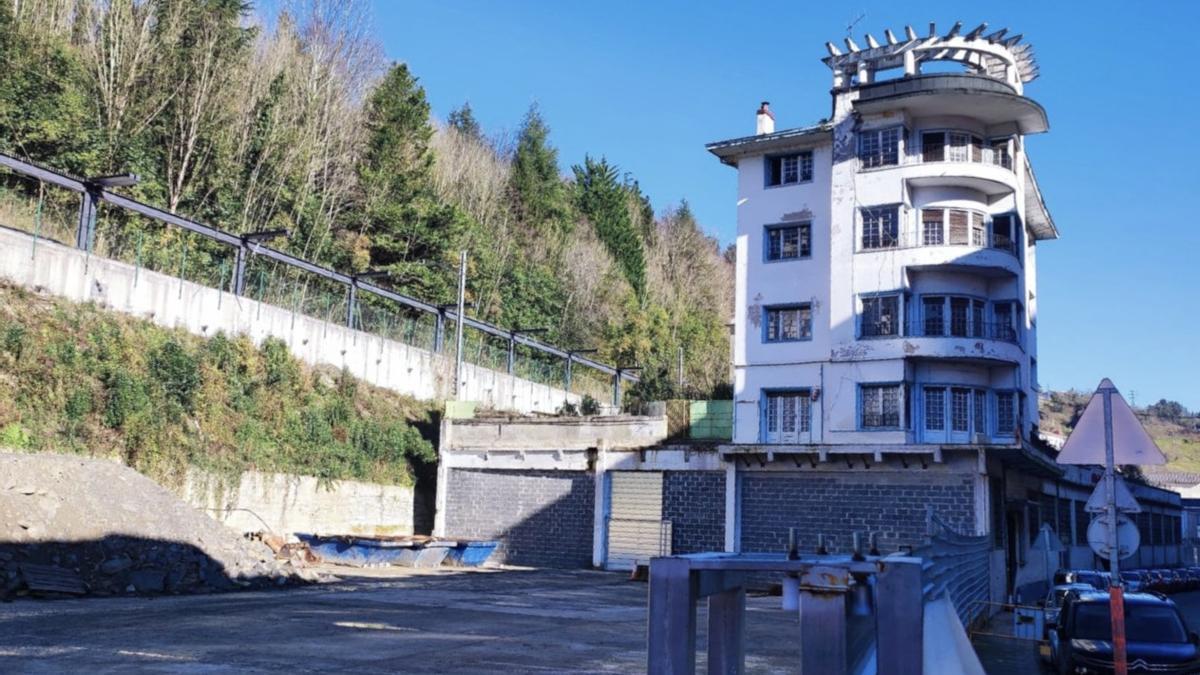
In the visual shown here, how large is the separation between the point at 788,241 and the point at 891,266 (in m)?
3.83

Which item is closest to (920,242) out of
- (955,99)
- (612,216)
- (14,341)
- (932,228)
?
(932,228)

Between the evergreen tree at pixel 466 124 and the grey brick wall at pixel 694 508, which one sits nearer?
the grey brick wall at pixel 694 508

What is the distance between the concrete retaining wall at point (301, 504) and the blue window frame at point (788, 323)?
46.5ft

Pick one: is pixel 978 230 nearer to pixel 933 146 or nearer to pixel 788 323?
pixel 933 146

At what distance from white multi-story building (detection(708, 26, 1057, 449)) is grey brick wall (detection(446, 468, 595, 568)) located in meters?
6.21

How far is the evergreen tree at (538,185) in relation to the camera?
66.8 metres

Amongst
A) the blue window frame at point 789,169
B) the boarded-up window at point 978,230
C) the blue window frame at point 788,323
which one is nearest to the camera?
the boarded-up window at point 978,230

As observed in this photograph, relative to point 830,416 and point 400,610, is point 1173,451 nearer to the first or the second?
point 830,416

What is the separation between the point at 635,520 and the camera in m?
32.8

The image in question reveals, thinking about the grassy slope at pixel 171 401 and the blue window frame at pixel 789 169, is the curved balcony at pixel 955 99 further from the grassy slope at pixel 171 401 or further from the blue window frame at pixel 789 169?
the grassy slope at pixel 171 401

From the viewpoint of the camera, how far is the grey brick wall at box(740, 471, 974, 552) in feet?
94.4

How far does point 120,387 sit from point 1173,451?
430ft

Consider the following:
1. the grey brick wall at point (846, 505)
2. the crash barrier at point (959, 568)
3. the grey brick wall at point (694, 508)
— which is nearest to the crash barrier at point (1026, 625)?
the crash barrier at point (959, 568)

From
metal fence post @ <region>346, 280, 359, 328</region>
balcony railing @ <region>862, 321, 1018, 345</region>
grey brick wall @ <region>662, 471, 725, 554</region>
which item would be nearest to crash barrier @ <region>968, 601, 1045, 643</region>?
grey brick wall @ <region>662, 471, 725, 554</region>
